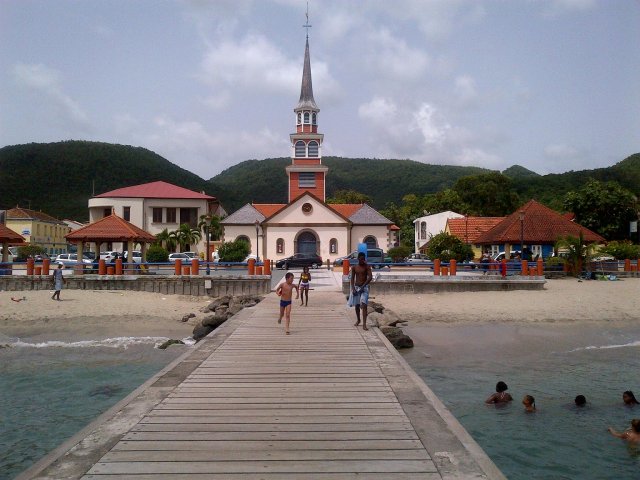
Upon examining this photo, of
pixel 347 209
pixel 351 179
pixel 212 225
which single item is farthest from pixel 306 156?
pixel 351 179

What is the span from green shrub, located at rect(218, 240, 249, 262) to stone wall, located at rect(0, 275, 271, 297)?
12473 millimetres

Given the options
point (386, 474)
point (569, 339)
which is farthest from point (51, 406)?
point (569, 339)

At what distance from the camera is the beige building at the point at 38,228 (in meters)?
64.4

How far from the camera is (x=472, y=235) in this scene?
175 feet

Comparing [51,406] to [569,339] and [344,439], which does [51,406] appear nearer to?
[344,439]

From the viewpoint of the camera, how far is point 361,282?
1368 centimetres

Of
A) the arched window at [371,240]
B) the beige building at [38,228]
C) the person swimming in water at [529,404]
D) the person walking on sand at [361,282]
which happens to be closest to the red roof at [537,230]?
the arched window at [371,240]

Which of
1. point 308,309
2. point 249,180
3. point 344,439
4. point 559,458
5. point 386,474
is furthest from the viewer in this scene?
point 249,180

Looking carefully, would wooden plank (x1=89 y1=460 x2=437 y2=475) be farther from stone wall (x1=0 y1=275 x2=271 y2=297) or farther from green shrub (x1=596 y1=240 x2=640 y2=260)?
green shrub (x1=596 y1=240 x2=640 y2=260)

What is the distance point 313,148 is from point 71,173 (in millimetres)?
60374

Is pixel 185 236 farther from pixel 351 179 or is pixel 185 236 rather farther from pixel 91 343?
pixel 351 179

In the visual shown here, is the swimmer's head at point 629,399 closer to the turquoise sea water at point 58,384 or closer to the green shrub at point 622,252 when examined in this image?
the turquoise sea water at point 58,384

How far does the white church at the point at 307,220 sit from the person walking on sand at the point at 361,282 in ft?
105

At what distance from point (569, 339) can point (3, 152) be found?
339 feet
